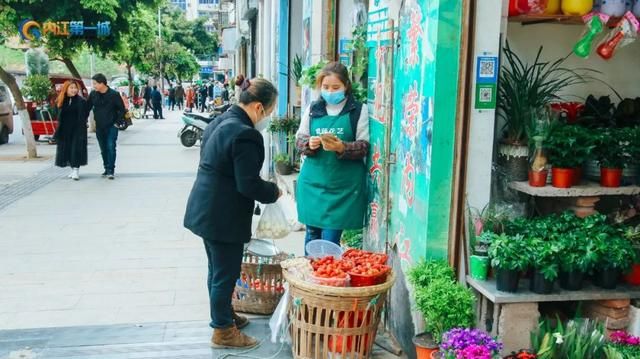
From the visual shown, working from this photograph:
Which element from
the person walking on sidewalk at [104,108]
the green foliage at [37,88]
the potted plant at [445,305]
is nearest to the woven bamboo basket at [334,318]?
the potted plant at [445,305]

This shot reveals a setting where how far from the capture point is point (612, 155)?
3.62 metres

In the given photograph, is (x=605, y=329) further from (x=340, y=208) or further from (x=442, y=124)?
(x=340, y=208)

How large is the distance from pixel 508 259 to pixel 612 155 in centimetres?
95

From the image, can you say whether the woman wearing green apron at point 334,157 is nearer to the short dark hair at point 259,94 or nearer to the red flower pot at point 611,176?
the short dark hair at point 259,94

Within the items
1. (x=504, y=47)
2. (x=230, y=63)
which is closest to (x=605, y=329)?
(x=504, y=47)

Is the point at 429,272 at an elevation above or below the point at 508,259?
below

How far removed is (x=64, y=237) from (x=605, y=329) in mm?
5636

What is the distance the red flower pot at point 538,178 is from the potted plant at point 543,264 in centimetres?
38

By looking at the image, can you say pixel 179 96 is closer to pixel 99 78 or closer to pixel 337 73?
A: pixel 99 78

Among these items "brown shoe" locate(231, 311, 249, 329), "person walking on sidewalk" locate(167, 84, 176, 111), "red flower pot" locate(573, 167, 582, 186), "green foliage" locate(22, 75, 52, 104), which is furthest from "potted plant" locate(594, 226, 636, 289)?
"person walking on sidewalk" locate(167, 84, 176, 111)

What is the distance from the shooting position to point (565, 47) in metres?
4.11

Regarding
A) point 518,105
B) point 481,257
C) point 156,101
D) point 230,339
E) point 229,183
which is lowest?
point 230,339

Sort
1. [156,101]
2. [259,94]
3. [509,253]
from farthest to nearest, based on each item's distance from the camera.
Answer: [156,101] → [259,94] → [509,253]

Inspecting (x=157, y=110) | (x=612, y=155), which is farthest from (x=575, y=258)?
(x=157, y=110)
